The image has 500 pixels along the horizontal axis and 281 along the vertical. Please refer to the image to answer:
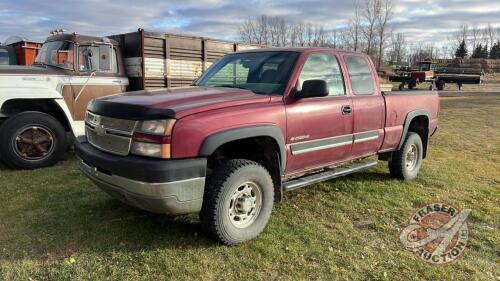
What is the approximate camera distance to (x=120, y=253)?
147 inches

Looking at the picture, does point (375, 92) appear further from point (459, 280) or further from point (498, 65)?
point (498, 65)

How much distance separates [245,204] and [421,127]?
401cm

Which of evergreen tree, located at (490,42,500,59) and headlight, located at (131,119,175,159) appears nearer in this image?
headlight, located at (131,119,175,159)

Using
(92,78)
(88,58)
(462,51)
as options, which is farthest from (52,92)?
(462,51)

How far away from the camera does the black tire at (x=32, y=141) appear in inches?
254

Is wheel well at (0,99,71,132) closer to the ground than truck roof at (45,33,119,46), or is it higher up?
closer to the ground

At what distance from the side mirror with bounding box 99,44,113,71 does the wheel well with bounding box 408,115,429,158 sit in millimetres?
5327

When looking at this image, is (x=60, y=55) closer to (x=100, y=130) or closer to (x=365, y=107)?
(x=100, y=130)

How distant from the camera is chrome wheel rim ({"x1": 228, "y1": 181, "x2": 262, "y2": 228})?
396cm

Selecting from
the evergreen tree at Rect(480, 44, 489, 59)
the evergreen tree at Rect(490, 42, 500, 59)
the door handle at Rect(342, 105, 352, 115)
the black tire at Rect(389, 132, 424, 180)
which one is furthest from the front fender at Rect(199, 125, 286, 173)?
the evergreen tree at Rect(480, 44, 489, 59)

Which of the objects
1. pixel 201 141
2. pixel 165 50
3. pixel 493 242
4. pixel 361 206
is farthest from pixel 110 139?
pixel 165 50

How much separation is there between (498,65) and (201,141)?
74.8 meters

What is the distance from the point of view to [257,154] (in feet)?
14.2

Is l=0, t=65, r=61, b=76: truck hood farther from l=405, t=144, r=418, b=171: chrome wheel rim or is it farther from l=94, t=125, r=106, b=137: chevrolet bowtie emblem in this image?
l=405, t=144, r=418, b=171: chrome wheel rim
